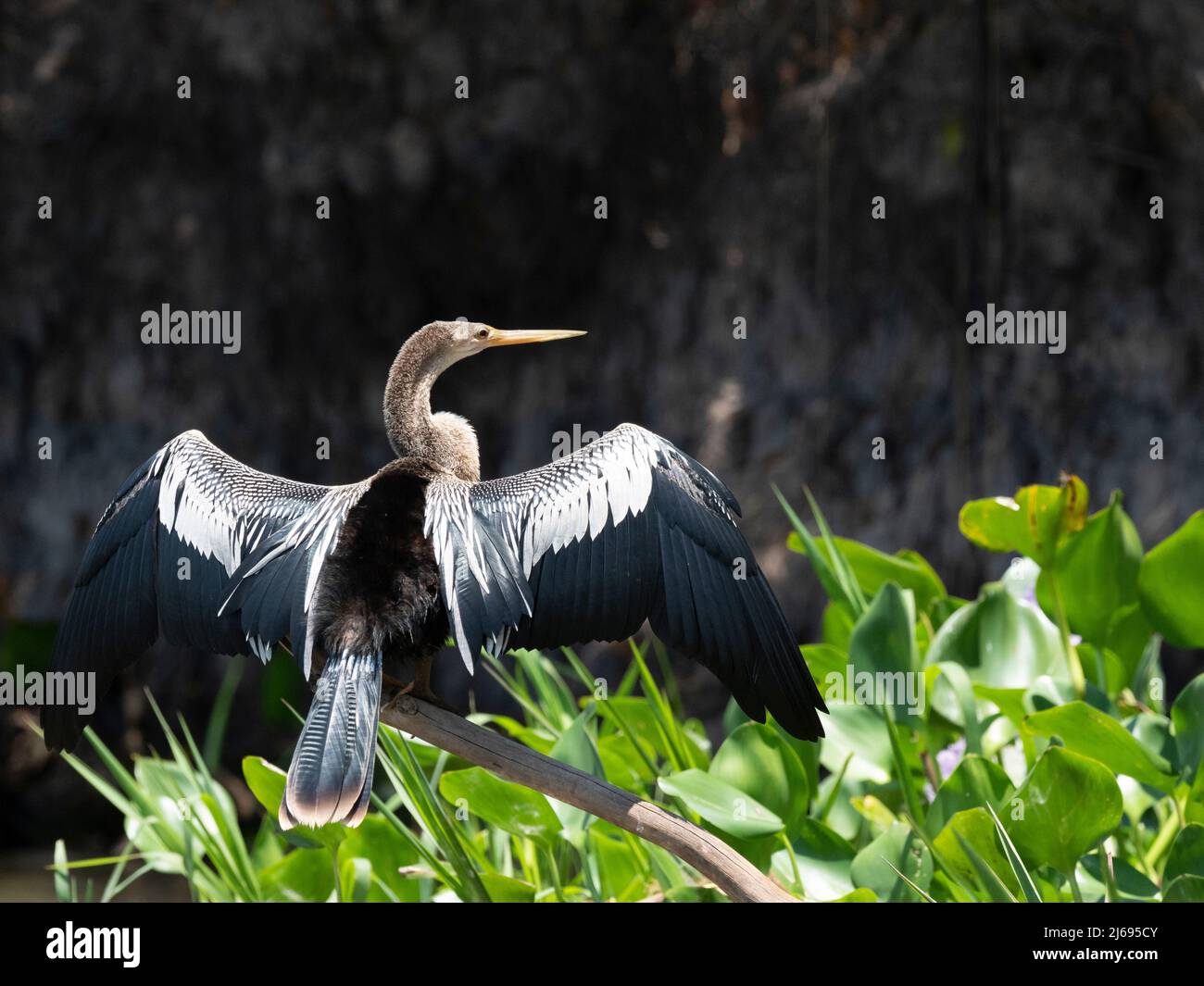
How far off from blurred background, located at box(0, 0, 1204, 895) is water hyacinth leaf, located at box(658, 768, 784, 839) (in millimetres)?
2960

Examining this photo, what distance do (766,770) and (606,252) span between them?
388 centimetres

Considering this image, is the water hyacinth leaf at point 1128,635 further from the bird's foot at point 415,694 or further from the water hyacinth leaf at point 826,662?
the bird's foot at point 415,694

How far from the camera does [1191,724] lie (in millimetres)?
2387

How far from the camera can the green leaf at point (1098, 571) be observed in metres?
2.70

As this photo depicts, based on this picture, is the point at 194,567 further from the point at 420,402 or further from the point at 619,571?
the point at 619,571

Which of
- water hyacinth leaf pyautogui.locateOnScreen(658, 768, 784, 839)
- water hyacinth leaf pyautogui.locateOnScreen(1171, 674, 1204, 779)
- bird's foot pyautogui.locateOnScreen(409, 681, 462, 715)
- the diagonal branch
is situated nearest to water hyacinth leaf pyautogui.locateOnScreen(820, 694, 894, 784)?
water hyacinth leaf pyautogui.locateOnScreen(658, 768, 784, 839)

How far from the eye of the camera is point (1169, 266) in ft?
16.4

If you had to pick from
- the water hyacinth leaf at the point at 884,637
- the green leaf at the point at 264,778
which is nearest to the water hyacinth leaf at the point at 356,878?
the green leaf at the point at 264,778

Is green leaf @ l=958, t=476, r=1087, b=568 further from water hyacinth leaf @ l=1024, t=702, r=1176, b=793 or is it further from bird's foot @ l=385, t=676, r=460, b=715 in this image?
bird's foot @ l=385, t=676, r=460, b=715

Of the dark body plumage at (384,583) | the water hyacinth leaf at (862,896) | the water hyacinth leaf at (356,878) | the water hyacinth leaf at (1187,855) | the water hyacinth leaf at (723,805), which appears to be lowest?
the water hyacinth leaf at (356,878)

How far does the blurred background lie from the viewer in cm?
502

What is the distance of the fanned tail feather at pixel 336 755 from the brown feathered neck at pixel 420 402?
478mm

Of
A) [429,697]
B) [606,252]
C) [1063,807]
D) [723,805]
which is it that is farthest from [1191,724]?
[606,252]
